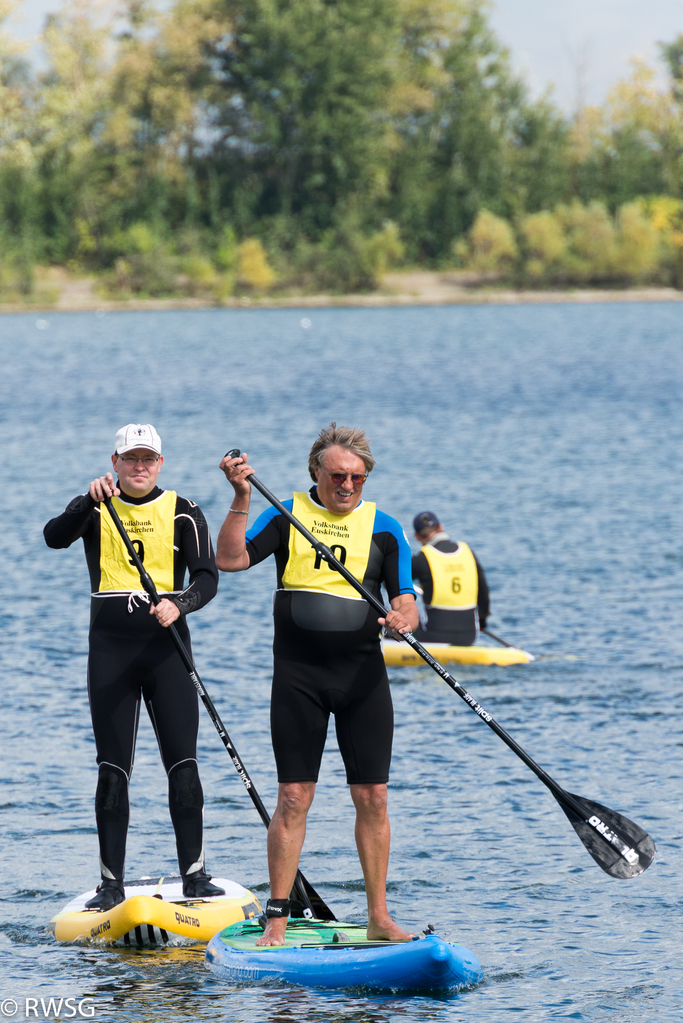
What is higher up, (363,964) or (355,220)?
(355,220)

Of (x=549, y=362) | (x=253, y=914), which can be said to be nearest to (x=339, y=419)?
(x=549, y=362)

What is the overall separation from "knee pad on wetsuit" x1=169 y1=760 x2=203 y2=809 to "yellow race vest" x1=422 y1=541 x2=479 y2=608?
6207 millimetres

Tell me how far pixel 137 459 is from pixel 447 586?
678 cm

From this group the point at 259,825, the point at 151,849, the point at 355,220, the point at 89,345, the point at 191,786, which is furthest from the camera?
the point at 355,220

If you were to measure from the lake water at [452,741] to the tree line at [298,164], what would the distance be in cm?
6214

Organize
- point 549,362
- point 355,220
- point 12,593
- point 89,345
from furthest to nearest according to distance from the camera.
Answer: point 355,220, point 89,345, point 549,362, point 12,593

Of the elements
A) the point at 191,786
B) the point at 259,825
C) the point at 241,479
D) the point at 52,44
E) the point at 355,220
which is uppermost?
the point at 52,44

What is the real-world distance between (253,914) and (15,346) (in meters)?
63.7

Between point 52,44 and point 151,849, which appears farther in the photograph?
point 52,44

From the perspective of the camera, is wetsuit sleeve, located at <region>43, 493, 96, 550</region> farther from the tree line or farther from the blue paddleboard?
the tree line

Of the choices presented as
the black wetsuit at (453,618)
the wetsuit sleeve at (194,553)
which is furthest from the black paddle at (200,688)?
the black wetsuit at (453,618)

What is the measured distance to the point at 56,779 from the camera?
1025cm

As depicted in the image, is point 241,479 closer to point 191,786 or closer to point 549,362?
point 191,786

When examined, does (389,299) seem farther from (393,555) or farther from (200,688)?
(393,555)
